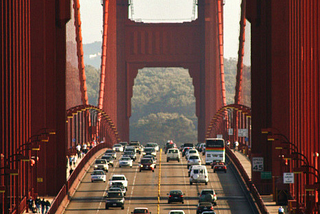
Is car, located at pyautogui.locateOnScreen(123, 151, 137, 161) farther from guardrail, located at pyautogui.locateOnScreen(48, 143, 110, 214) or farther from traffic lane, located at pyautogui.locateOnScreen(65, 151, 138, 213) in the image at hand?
traffic lane, located at pyautogui.locateOnScreen(65, 151, 138, 213)

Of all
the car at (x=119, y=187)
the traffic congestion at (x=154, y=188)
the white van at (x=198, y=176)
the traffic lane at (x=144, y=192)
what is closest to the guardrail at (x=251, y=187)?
the traffic congestion at (x=154, y=188)

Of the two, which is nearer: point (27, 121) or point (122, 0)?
point (27, 121)

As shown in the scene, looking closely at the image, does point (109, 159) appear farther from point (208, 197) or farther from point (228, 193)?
point (208, 197)

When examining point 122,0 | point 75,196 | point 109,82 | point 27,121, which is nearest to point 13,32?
point 27,121

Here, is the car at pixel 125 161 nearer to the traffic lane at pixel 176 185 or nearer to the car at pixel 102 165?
the car at pixel 102 165

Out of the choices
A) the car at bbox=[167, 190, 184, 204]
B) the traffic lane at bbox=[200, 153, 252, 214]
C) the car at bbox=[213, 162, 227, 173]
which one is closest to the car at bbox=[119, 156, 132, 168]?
the traffic lane at bbox=[200, 153, 252, 214]

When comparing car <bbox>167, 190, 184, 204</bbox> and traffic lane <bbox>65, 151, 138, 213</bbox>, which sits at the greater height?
car <bbox>167, 190, 184, 204</bbox>

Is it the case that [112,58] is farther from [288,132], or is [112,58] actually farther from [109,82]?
[288,132]
